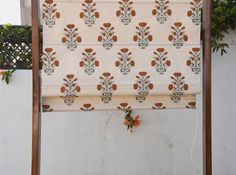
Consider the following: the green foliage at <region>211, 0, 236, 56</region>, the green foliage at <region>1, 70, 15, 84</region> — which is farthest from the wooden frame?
the green foliage at <region>1, 70, 15, 84</region>

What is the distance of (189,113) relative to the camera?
7.86 feet

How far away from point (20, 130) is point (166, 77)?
1.42 meters

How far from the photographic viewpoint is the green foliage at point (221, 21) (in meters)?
2.29

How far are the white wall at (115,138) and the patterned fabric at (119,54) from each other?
2.74 ft

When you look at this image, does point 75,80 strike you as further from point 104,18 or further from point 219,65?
point 219,65

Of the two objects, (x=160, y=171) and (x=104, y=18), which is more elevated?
(x=104, y=18)

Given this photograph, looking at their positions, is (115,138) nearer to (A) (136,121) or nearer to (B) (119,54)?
(A) (136,121)

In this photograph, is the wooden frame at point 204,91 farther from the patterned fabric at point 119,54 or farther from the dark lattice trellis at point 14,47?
the dark lattice trellis at point 14,47

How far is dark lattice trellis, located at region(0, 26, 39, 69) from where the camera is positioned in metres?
2.33

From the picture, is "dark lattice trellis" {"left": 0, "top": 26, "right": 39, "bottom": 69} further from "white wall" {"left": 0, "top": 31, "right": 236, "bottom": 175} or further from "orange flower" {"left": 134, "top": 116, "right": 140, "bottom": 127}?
"orange flower" {"left": 134, "top": 116, "right": 140, "bottom": 127}

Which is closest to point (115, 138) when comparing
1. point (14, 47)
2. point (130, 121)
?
point (130, 121)

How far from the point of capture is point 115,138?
237 cm

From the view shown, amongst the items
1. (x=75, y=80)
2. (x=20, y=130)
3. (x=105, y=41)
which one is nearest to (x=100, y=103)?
(x=75, y=80)

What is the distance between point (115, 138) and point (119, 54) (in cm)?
105
